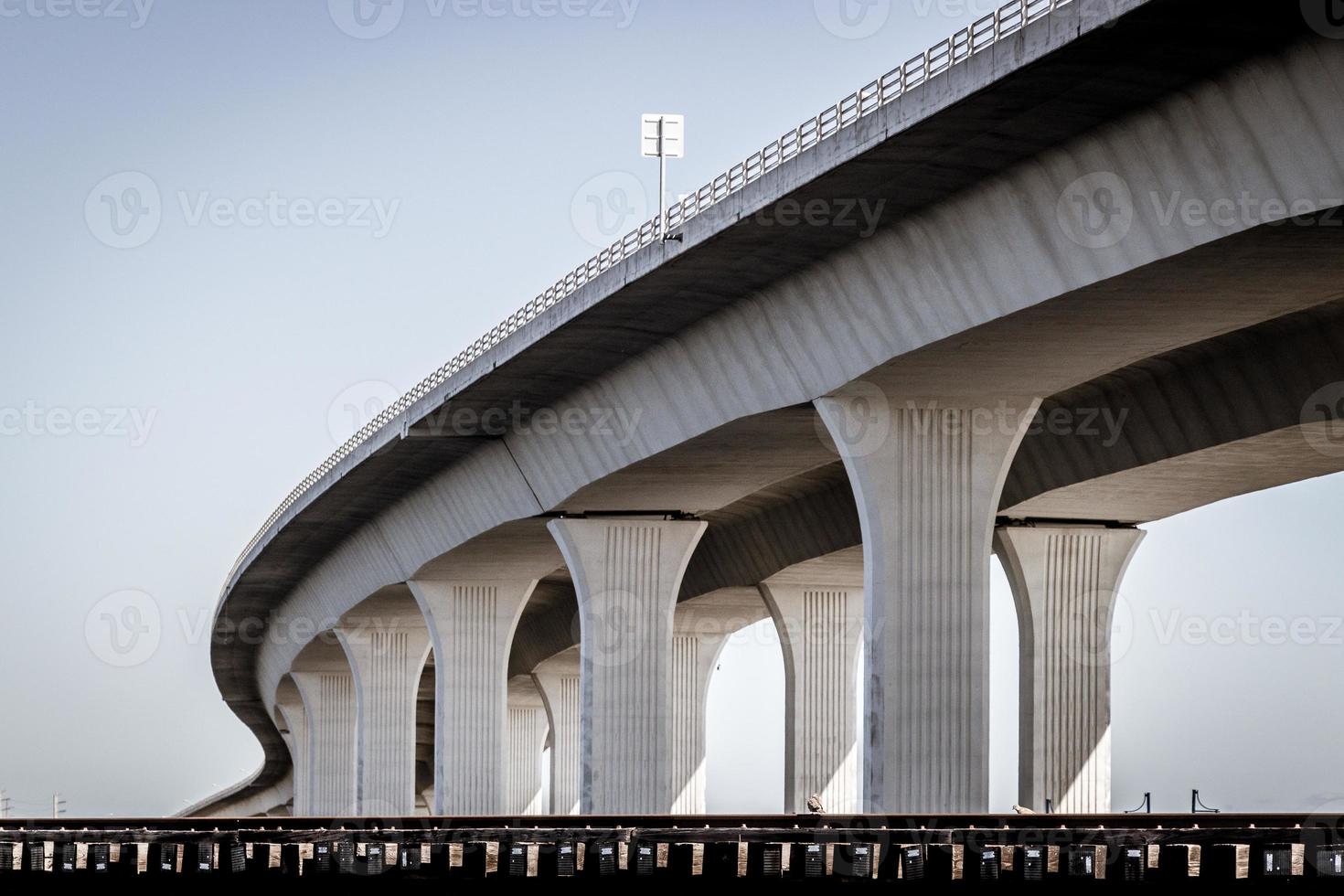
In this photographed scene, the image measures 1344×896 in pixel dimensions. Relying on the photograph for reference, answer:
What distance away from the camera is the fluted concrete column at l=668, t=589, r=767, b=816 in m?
65.6

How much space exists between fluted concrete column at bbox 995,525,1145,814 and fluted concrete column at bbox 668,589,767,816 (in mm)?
19648

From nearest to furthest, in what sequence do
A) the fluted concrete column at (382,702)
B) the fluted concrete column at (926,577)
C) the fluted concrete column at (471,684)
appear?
the fluted concrete column at (926,577), the fluted concrete column at (471,684), the fluted concrete column at (382,702)

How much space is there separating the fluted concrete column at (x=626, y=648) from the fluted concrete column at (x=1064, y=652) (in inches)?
303

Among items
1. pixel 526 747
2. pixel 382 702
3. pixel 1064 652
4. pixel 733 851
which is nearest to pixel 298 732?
pixel 526 747

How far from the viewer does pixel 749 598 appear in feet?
208

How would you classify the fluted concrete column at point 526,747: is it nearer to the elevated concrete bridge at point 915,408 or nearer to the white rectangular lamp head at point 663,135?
the elevated concrete bridge at point 915,408

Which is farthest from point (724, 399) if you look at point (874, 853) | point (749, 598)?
point (749, 598)

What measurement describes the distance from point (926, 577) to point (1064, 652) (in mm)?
13123

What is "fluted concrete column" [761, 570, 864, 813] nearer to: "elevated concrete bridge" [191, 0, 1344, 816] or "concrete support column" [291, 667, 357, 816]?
"elevated concrete bridge" [191, 0, 1344, 816]

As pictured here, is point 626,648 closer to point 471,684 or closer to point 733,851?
point 471,684

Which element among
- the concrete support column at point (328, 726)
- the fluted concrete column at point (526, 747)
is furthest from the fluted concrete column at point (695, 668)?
the fluted concrete column at point (526, 747)

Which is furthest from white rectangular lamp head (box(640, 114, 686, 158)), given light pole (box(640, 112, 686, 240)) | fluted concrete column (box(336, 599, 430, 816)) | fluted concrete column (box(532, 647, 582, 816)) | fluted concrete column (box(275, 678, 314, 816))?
fluted concrete column (box(275, 678, 314, 816))

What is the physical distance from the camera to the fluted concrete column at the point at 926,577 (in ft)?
105

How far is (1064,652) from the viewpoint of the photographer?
44438mm
